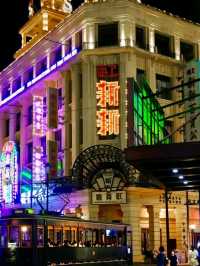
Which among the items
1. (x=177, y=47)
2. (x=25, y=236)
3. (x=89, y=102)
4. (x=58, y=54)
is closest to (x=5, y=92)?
(x=58, y=54)

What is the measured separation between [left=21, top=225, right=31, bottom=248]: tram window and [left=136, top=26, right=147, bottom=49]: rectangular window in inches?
1052

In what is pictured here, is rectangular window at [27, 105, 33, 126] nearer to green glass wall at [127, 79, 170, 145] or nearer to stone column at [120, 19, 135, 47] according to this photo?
stone column at [120, 19, 135, 47]

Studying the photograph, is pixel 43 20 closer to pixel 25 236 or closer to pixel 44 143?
pixel 44 143

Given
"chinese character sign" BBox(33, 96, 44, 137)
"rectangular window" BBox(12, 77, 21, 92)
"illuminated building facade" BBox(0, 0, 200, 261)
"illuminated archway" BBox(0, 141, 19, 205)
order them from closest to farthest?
"illuminated building facade" BBox(0, 0, 200, 261)
"chinese character sign" BBox(33, 96, 44, 137)
"illuminated archway" BBox(0, 141, 19, 205)
"rectangular window" BBox(12, 77, 21, 92)

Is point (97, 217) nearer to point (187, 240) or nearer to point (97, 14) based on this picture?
point (187, 240)

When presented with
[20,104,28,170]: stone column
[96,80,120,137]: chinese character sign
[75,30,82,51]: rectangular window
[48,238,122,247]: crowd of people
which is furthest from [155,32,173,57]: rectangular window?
[48,238,122,247]: crowd of people

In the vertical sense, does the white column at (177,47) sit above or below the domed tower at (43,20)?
below

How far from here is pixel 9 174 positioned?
185 ft

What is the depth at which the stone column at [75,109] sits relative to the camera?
4831 cm

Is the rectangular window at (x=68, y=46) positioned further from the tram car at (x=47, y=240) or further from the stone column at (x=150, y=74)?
the tram car at (x=47, y=240)

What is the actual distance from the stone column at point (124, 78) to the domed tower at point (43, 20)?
52.7 feet

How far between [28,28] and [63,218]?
4238 centimetres

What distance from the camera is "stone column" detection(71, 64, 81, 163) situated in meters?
48.3

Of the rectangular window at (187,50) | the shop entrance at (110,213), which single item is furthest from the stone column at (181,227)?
the rectangular window at (187,50)
